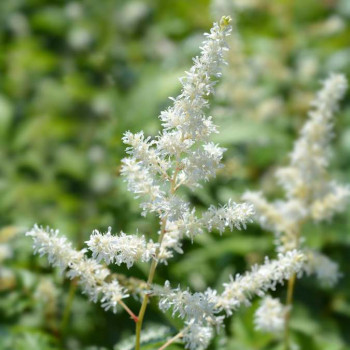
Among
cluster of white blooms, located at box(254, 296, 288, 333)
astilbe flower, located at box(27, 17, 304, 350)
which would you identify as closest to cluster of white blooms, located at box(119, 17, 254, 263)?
astilbe flower, located at box(27, 17, 304, 350)

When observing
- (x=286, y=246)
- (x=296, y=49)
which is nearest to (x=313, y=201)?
(x=286, y=246)

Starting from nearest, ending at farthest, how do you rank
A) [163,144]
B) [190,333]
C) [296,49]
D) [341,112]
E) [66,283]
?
[163,144], [190,333], [66,283], [341,112], [296,49]

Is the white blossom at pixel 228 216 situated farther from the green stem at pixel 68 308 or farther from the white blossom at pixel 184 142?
the green stem at pixel 68 308

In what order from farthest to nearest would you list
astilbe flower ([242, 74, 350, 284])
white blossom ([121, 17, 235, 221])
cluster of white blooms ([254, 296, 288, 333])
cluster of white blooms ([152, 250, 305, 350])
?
astilbe flower ([242, 74, 350, 284]) → cluster of white blooms ([254, 296, 288, 333]) → cluster of white blooms ([152, 250, 305, 350]) → white blossom ([121, 17, 235, 221])

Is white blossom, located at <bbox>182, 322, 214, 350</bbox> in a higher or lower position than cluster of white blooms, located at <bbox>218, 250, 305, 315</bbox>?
lower

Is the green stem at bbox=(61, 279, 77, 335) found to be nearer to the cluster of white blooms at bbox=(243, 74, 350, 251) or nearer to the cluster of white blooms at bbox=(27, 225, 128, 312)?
the cluster of white blooms at bbox=(243, 74, 350, 251)

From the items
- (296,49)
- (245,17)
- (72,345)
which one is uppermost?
(245,17)

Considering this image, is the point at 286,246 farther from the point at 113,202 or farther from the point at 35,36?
the point at 35,36
